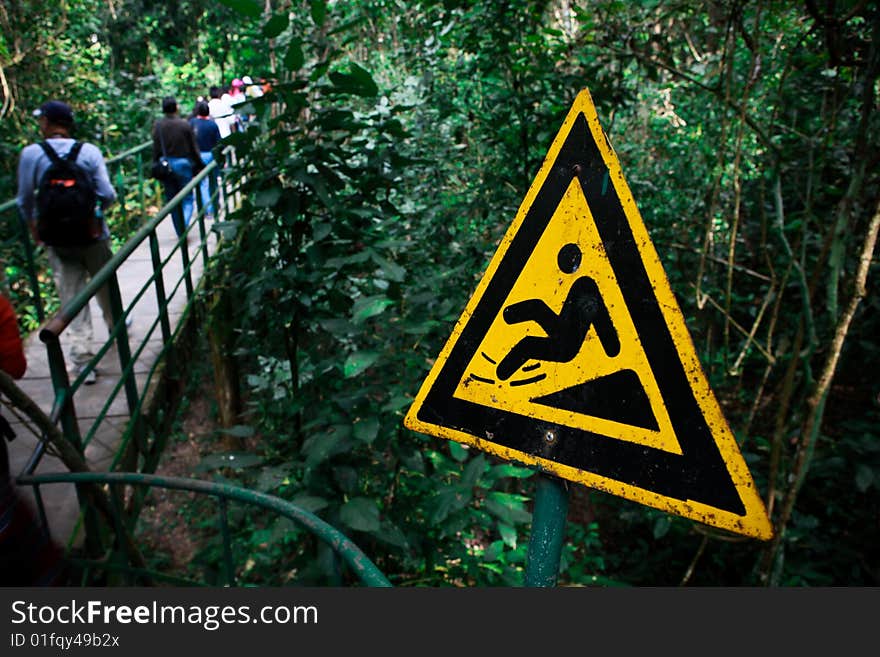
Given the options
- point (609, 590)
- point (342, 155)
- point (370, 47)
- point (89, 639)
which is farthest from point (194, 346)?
point (370, 47)

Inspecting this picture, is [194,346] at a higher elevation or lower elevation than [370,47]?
lower

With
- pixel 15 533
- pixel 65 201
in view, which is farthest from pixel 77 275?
pixel 15 533

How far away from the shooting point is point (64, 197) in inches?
158

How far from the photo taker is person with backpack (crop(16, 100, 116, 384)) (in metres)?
3.99

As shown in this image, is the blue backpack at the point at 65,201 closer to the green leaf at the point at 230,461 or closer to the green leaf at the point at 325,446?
the green leaf at the point at 230,461

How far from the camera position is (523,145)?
438 centimetres

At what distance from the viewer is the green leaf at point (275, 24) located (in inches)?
89.8

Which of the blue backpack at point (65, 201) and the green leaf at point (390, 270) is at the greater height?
the blue backpack at point (65, 201)

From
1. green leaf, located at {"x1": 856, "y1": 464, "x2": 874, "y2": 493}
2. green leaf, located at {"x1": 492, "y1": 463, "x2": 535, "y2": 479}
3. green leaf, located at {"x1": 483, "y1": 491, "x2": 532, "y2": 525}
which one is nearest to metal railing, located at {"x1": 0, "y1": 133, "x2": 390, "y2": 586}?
green leaf, located at {"x1": 483, "y1": 491, "x2": 532, "y2": 525}

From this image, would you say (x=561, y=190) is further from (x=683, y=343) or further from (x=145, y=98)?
(x=145, y=98)

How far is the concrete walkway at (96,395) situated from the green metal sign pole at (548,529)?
2.41 metres

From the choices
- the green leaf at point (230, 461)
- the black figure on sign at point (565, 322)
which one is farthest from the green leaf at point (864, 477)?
the green leaf at point (230, 461)

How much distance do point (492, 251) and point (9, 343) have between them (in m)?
3.20

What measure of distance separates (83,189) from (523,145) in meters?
2.90
